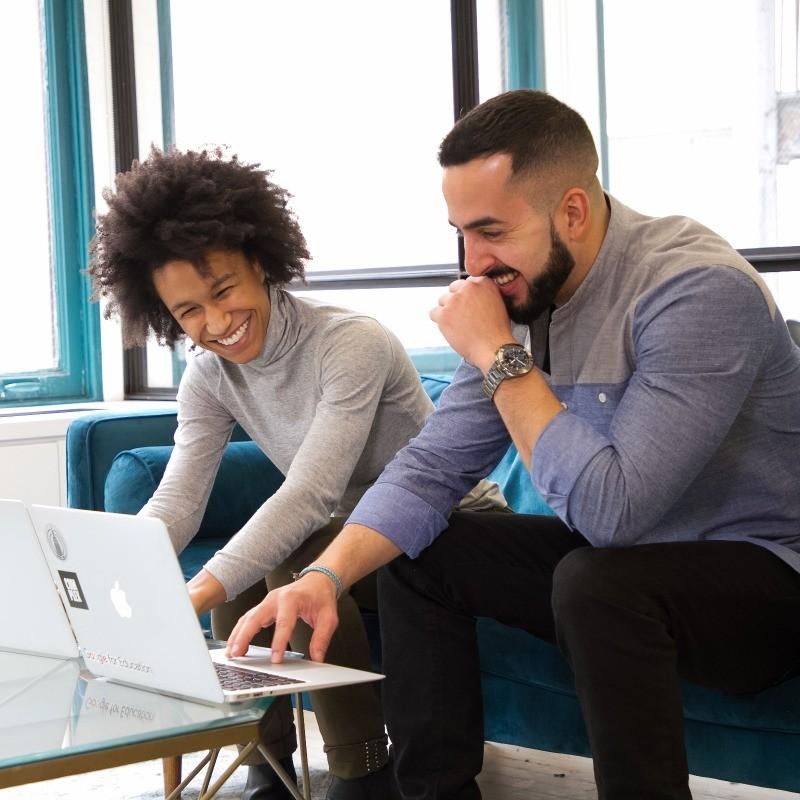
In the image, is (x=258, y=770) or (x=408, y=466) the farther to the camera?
(x=258, y=770)

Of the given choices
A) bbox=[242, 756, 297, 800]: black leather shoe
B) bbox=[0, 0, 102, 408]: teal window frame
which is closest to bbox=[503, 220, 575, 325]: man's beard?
bbox=[242, 756, 297, 800]: black leather shoe

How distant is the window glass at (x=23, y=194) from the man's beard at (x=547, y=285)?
2.69 m

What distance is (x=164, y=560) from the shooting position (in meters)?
1.37

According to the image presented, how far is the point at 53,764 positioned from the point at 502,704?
944 millimetres

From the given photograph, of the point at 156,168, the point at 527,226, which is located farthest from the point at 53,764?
the point at 156,168

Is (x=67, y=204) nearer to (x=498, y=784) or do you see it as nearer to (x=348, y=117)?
(x=348, y=117)

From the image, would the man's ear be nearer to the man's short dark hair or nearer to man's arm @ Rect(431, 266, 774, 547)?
A: the man's short dark hair

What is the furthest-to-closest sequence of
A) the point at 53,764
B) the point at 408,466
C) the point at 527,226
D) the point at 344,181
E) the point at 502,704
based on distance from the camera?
the point at 344,181 < the point at 502,704 < the point at 408,466 < the point at 527,226 < the point at 53,764

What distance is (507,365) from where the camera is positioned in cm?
168

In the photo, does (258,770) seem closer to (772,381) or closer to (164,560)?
(164,560)

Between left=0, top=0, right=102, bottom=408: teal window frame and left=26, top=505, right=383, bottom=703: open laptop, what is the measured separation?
8.68 feet

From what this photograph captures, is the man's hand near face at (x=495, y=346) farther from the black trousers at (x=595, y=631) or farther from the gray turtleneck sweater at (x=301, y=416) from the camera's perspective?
the gray turtleneck sweater at (x=301, y=416)

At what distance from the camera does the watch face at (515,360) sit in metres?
1.67

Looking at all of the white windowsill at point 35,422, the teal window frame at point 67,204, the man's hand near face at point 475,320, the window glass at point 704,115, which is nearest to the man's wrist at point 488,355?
the man's hand near face at point 475,320
